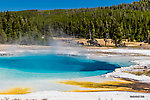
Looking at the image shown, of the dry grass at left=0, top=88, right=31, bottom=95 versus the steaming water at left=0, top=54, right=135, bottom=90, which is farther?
the steaming water at left=0, top=54, right=135, bottom=90

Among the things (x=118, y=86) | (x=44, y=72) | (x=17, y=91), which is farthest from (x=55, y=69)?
(x=118, y=86)

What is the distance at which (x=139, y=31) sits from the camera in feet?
351

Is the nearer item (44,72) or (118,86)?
(118,86)

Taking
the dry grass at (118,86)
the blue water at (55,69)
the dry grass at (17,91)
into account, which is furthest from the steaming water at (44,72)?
the dry grass at (118,86)

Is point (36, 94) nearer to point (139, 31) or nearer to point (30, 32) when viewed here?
point (30, 32)

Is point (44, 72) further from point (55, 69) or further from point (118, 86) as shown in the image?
point (118, 86)

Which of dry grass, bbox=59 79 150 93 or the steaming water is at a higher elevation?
the steaming water

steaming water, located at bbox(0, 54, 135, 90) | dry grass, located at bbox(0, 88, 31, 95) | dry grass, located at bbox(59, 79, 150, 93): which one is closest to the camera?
dry grass, located at bbox(0, 88, 31, 95)

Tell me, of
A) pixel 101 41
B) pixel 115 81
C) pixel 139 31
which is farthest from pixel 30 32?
pixel 115 81

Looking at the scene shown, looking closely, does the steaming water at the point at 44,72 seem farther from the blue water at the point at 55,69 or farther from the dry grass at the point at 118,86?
the dry grass at the point at 118,86

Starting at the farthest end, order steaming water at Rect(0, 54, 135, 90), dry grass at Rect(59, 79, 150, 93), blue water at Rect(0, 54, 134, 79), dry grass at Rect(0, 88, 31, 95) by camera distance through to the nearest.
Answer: blue water at Rect(0, 54, 134, 79) → steaming water at Rect(0, 54, 135, 90) → dry grass at Rect(59, 79, 150, 93) → dry grass at Rect(0, 88, 31, 95)

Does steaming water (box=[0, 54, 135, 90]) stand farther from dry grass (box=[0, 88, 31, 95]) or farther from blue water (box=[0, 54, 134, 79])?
dry grass (box=[0, 88, 31, 95])

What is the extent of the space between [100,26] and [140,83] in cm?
9705

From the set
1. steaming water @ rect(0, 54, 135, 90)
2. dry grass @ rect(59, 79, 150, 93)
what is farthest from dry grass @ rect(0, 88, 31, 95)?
dry grass @ rect(59, 79, 150, 93)
